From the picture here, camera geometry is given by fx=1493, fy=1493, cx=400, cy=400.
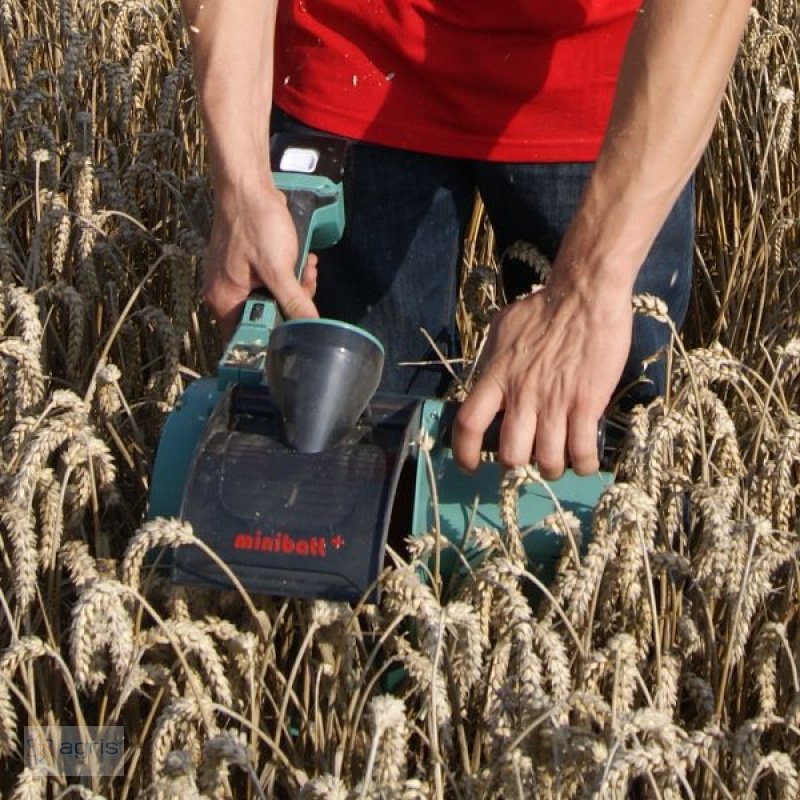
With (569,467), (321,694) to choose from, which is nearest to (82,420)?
(321,694)

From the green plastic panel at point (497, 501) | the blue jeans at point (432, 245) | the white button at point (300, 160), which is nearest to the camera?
the green plastic panel at point (497, 501)

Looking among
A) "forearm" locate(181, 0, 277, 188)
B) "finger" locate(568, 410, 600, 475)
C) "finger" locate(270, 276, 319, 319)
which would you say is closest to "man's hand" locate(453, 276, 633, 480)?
"finger" locate(568, 410, 600, 475)

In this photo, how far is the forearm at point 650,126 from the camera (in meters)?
1.38

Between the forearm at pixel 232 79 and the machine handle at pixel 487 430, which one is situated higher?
the forearm at pixel 232 79

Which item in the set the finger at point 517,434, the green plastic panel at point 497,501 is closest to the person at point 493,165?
the finger at point 517,434

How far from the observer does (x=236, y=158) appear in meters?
1.60

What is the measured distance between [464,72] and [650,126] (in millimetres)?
466

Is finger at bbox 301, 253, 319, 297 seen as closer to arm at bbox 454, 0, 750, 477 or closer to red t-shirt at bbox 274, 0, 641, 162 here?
red t-shirt at bbox 274, 0, 641, 162

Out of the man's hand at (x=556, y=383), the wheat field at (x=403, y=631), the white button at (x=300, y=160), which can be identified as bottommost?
the wheat field at (x=403, y=631)

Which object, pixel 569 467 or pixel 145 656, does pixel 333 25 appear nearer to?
pixel 569 467

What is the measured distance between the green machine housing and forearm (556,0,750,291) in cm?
23

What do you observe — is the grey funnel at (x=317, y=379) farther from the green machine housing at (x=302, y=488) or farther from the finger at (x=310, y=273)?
the finger at (x=310, y=273)

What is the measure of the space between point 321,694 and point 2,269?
887mm

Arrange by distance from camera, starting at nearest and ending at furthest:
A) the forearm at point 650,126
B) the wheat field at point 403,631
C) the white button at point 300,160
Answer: the wheat field at point 403,631, the forearm at point 650,126, the white button at point 300,160
